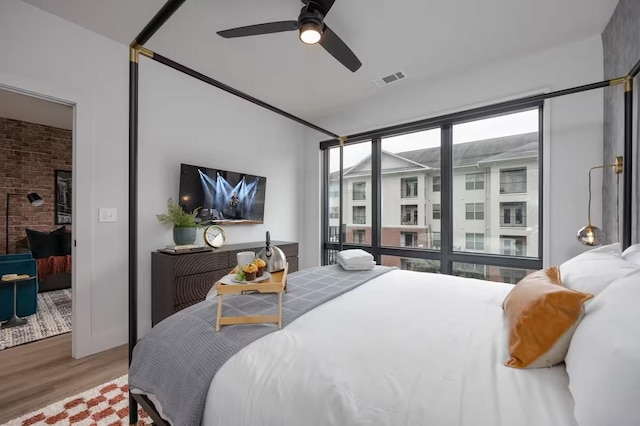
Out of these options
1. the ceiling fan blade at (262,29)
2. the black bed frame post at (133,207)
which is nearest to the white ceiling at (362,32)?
the ceiling fan blade at (262,29)

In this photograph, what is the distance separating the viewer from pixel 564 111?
2.54 meters

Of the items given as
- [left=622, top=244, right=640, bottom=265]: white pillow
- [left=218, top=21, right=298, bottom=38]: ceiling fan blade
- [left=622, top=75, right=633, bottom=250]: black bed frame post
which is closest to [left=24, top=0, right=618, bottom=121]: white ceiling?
[left=218, top=21, right=298, bottom=38]: ceiling fan blade

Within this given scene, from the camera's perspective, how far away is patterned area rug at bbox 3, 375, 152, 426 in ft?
5.08

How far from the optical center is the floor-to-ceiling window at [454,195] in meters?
2.84

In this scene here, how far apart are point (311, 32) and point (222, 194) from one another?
2.21 m

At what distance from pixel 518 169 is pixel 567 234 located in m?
0.76

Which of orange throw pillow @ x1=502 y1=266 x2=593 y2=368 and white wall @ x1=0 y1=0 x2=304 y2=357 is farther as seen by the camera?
white wall @ x1=0 y1=0 x2=304 y2=357

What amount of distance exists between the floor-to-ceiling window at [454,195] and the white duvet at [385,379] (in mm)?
1910

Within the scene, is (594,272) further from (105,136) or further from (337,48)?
(105,136)

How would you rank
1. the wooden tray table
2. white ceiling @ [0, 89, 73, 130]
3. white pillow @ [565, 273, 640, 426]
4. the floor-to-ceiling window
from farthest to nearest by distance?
white ceiling @ [0, 89, 73, 130] → the floor-to-ceiling window → the wooden tray table → white pillow @ [565, 273, 640, 426]

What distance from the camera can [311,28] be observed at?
1.61 m

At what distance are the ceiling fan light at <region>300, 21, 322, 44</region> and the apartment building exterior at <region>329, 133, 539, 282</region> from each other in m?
2.25

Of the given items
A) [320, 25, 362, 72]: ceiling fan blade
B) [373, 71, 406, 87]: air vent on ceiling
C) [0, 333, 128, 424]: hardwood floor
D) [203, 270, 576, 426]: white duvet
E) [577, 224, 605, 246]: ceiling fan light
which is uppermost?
[373, 71, 406, 87]: air vent on ceiling

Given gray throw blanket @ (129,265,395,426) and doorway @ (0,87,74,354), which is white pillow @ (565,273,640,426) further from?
doorway @ (0,87,74,354)
